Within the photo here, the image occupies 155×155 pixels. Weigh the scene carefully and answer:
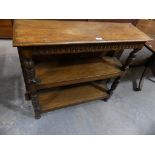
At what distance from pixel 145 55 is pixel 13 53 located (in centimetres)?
190

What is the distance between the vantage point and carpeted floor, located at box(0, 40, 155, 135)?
4.47 ft

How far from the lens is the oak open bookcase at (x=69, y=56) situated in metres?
0.87

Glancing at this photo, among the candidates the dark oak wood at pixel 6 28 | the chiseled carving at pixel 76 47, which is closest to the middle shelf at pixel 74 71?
the chiseled carving at pixel 76 47

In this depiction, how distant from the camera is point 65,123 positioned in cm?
141

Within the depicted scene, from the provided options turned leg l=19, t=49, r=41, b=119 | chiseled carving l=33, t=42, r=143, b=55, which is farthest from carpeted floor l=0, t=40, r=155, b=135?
chiseled carving l=33, t=42, r=143, b=55

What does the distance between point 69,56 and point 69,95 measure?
380mm

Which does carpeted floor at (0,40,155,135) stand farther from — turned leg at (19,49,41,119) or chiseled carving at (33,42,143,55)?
chiseled carving at (33,42,143,55)

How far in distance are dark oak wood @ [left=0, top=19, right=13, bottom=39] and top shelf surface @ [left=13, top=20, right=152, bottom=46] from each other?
4.22 feet

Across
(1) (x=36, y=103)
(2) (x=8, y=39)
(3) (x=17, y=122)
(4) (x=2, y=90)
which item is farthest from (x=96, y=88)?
(2) (x=8, y=39)

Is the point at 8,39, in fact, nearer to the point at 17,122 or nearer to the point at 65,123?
the point at 17,122

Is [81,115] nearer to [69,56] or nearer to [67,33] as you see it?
[69,56]

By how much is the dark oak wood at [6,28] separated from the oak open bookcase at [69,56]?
3.89ft

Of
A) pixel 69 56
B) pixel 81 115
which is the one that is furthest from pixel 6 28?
pixel 81 115

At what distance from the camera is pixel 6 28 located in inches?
84.9
